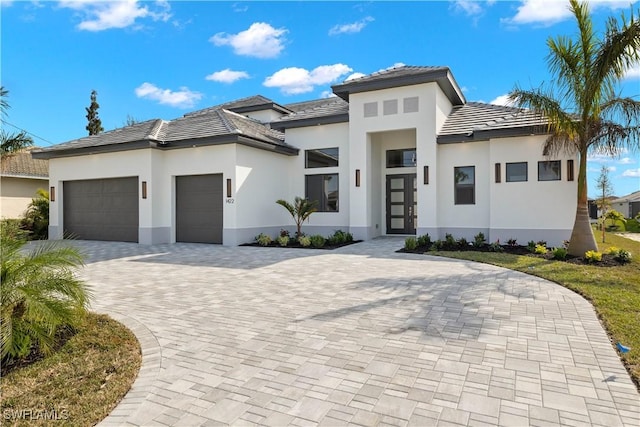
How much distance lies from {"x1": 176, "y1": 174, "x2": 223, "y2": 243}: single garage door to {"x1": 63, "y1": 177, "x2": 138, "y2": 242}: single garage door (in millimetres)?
1873

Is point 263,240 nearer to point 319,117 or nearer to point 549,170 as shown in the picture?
point 319,117

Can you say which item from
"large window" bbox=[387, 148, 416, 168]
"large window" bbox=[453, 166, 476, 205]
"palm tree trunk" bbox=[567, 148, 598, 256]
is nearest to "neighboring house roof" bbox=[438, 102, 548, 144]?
"large window" bbox=[453, 166, 476, 205]

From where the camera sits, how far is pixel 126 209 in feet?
50.9

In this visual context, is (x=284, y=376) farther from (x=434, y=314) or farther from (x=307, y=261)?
(x=307, y=261)

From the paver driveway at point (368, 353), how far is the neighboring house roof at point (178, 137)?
7537 mm

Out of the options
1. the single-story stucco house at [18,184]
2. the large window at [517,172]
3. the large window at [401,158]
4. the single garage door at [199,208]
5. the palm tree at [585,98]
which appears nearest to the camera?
the palm tree at [585,98]

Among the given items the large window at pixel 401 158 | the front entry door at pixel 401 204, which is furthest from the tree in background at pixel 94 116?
the front entry door at pixel 401 204

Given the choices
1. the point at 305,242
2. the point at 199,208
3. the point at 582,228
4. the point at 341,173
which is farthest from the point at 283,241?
the point at 582,228

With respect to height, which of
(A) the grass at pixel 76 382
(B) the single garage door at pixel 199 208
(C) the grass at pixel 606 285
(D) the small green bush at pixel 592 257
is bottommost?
(A) the grass at pixel 76 382

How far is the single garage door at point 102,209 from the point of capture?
15.4 m

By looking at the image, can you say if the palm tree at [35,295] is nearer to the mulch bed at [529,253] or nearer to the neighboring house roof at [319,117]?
the mulch bed at [529,253]

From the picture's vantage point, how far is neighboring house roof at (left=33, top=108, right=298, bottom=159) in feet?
46.2

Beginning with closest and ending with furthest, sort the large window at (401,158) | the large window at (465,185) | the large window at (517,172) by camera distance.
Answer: the large window at (517,172) → the large window at (465,185) → the large window at (401,158)

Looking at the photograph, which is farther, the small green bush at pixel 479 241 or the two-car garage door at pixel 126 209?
the two-car garage door at pixel 126 209
